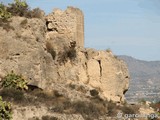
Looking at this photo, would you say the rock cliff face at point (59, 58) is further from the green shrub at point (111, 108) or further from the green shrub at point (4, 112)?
the green shrub at point (4, 112)

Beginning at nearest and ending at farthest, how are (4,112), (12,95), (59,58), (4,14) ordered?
1. (4,112)
2. (12,95)
3. (4,14)
4. (59,58)

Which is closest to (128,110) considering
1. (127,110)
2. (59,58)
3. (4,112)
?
(127,110)

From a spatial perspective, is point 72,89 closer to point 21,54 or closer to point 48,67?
point 48,67

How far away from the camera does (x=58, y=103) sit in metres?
28.4

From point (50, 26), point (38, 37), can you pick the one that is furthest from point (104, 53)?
point (38, 37)

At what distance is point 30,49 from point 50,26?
17.0ft

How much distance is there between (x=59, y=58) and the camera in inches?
1303

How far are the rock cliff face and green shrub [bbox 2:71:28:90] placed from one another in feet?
1.72

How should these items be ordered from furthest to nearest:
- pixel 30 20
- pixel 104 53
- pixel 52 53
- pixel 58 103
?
1. pixel 104 53
2. pixel 52 53
3. pixel 30 20
4. pixel 58 103

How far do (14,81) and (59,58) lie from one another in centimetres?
632

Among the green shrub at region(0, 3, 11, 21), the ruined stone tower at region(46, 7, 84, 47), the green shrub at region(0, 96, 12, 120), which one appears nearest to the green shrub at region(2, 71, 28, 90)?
the green shrub at region(0, 96, 12, 120)

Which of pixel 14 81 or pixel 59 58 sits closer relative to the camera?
pixel 14 81

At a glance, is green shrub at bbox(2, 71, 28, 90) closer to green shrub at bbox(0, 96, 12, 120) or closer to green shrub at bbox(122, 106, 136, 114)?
green shrub at bbox(0, 96, 12, 120)

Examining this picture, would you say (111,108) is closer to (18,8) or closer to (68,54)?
(68,54)
